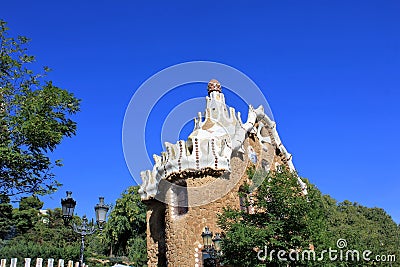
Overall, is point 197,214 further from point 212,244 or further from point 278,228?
point 278,228

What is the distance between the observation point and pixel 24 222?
3281 centimetres

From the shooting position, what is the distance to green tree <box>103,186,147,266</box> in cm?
2306

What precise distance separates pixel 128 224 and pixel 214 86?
515 inches

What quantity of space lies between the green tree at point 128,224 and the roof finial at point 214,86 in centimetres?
1164

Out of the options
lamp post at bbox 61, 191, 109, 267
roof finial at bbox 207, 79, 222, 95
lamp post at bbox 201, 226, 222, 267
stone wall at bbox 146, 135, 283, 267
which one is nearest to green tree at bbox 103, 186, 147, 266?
roof finial at bbox 207, 79, 222, 95

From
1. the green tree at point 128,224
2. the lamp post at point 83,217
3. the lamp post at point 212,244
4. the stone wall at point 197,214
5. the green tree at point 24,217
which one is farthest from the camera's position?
the green tree at point 24,217

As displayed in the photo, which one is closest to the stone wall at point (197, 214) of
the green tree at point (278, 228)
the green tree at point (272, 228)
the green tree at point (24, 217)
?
the green tree at point (278, 228)

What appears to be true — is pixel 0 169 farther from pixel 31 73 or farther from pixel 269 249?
pixel 269 249

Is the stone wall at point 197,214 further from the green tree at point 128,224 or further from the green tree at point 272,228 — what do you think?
the green tree at point 128,224

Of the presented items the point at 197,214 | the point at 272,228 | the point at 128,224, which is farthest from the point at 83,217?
the point at 128,224

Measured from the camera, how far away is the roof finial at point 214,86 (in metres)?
14.4

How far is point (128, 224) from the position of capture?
934 inches

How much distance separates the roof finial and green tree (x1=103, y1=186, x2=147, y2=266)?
1164cm

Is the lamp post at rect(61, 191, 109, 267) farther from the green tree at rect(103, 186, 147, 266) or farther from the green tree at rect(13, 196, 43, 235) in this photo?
the green tree at rect(13, 196, 43, 235)
